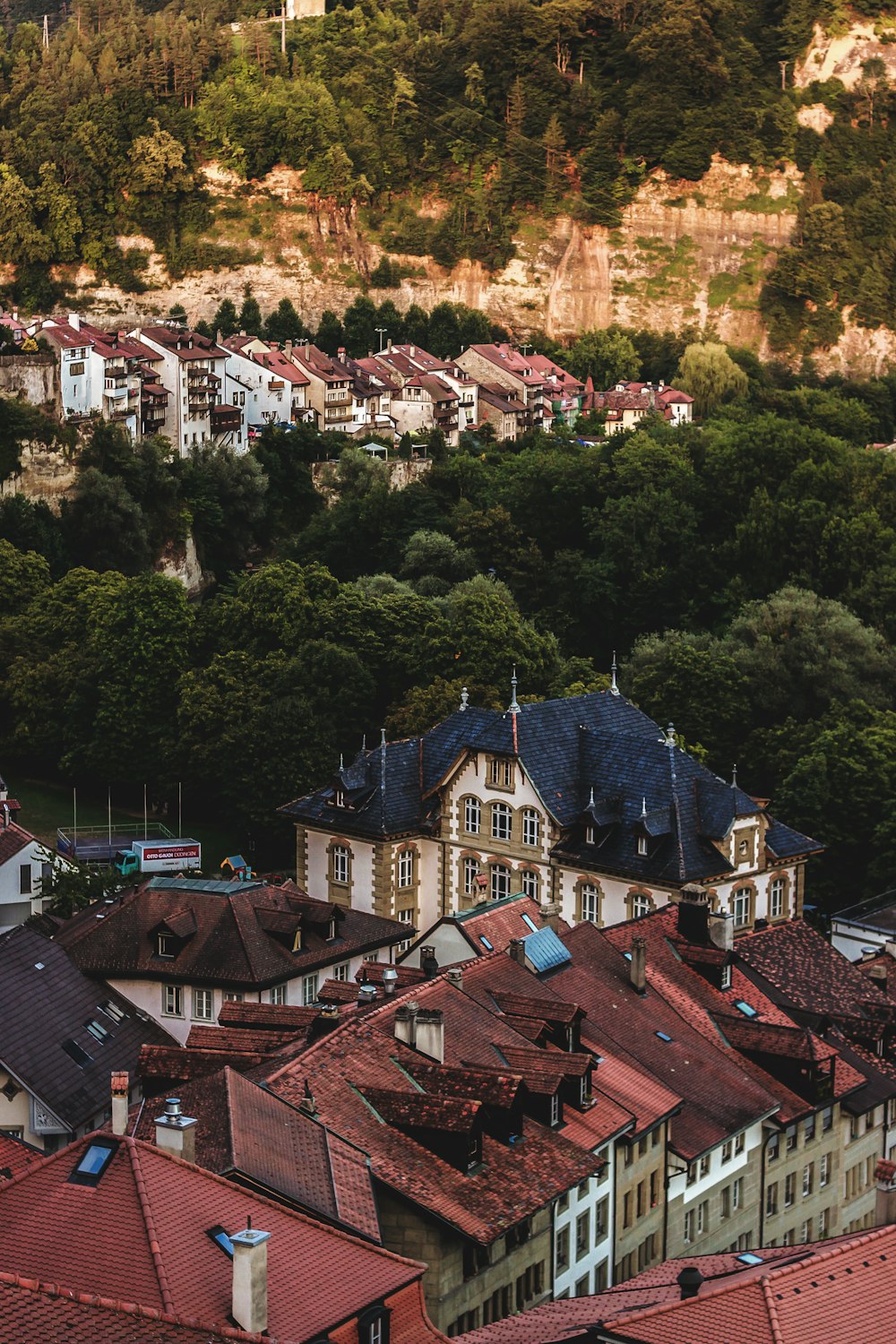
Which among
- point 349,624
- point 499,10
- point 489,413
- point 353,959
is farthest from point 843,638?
point 499,10

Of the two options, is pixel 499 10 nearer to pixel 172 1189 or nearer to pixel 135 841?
pixel 135 841

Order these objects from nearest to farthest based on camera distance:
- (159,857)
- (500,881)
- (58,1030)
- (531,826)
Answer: (58,1030), (531,826), (500,881), (159,857)

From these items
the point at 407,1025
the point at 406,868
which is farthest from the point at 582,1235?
the point at 406,868

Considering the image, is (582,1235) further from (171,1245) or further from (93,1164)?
(171,1245)

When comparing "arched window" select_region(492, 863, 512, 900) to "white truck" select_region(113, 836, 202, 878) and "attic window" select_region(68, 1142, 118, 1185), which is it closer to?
"white truck" select_region(113, 836, 202, 878)

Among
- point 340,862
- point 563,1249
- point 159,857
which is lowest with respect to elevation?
point 159,857

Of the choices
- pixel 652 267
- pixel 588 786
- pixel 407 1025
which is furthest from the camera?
pixel 652 267

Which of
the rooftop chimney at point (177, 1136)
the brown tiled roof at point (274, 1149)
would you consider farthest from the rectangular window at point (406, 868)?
the rooftop chimney at point (177, 1136)
